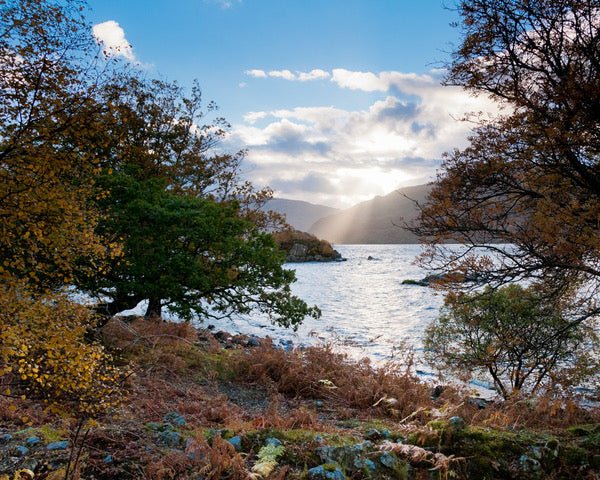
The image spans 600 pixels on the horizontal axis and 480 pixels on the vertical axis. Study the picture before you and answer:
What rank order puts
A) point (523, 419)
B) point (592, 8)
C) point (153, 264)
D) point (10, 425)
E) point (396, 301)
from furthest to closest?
1. point (396, 301)
2. point (153, 264)
3. point (523, 419)
4. point (592, 8)
5. point (10, 425)

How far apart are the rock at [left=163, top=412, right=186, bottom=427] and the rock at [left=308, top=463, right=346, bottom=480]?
276 cm

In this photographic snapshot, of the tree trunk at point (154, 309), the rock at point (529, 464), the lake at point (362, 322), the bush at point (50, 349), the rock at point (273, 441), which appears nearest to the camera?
the bush at point (50, 349)

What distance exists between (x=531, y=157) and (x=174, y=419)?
26.2ft

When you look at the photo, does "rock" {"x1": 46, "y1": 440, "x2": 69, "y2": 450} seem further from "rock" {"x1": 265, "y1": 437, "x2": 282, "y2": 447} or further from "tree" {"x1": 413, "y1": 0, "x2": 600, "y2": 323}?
"tree" {"x1": 413, "y1": 0, "x2": 600, "y2": 323}

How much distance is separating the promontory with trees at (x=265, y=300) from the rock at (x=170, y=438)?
0.12ft

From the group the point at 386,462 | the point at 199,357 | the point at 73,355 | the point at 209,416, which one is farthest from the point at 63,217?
the point at 199,357

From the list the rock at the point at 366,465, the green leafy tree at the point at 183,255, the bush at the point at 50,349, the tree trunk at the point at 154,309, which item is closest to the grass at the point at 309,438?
the rock at the point at 366,465

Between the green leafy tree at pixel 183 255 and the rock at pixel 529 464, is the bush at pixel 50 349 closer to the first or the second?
the rock at pixel 529 464

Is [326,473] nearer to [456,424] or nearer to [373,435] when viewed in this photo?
[373,435]

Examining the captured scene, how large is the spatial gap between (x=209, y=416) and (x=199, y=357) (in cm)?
547

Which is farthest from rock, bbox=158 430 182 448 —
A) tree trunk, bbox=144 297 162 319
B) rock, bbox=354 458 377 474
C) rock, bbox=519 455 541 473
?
tree trunk, bbox=144 297 162 319

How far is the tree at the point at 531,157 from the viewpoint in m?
7.39

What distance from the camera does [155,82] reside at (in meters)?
19.4

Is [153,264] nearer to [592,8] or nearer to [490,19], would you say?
[490,19]
